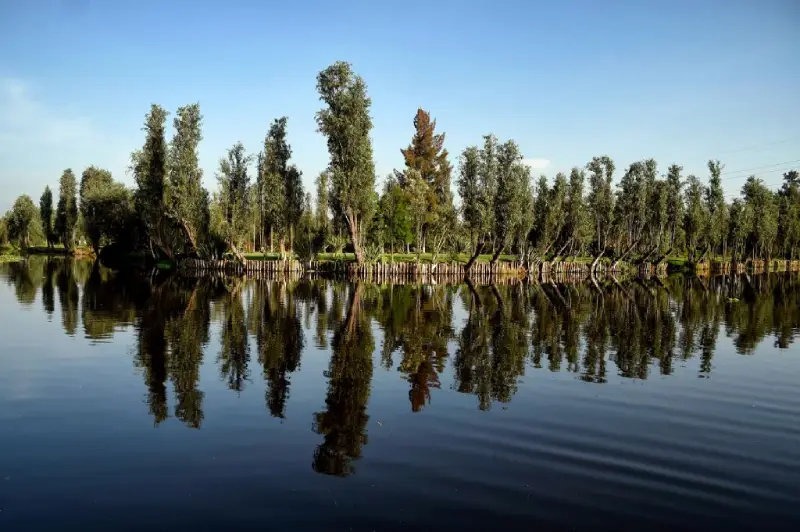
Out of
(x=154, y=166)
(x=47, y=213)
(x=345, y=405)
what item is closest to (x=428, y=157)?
(x=154, y=166)

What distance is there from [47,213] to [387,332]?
11797 cm

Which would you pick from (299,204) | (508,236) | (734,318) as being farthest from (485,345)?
(299,204)

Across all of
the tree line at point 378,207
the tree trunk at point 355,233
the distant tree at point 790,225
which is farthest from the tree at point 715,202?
the tree trunk at point 355,233

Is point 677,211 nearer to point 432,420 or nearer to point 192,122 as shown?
point 192,122

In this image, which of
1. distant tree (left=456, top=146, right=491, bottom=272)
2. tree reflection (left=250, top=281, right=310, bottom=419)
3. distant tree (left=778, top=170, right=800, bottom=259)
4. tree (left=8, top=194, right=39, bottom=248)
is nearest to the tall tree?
distant tree (left=456, top=146, right=491, bottom=272)

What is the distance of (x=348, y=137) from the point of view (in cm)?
6431

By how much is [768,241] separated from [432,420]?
102530mm

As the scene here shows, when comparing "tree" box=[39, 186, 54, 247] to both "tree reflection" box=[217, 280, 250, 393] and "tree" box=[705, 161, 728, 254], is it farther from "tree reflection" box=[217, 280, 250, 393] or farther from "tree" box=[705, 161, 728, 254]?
"tree" box=[705, 161, 728, 254]

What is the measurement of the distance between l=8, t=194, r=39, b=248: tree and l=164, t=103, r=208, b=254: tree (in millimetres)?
61400

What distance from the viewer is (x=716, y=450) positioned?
1367cm

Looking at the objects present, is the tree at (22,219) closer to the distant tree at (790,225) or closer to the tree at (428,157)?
the tree at (428,157)

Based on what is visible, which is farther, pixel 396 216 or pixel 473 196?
pixel 396 216

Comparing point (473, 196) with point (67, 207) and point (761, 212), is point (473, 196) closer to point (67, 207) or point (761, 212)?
point (761, 212)

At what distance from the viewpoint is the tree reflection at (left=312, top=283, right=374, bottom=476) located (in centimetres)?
1277
